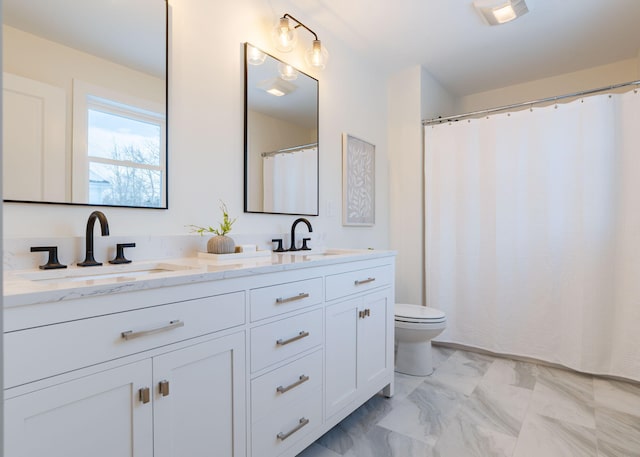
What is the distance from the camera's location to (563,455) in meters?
1.58

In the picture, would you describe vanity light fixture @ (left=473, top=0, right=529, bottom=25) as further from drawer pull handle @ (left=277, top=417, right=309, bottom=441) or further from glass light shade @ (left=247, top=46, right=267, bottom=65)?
drawer pull handle @ (left=277, top=417, right=309, bottom=441)

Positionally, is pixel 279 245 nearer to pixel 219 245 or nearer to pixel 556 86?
pixel 219 245

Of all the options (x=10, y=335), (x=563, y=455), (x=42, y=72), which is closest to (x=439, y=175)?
(x=563, y=455)

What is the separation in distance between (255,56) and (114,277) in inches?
54.1

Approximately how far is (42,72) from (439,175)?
2.56 m

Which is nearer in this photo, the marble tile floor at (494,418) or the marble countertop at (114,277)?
the marble countertop at (114,277)

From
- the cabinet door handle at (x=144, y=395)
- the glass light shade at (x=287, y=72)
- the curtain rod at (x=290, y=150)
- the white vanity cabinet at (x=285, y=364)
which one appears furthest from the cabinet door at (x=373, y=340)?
the glass light shade at (x=287, y=72)

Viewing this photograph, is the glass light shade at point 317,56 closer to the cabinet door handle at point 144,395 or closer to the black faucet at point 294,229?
the black faucet at point 294,229

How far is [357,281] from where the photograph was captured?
1.79 m

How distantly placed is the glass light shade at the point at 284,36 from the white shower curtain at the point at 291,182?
22.6 inches

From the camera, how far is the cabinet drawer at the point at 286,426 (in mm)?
1292

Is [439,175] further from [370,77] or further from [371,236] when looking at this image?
[370,77]

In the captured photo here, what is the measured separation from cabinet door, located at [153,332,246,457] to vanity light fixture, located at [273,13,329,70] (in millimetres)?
1555

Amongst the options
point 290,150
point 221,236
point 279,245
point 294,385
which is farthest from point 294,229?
point 294,385
